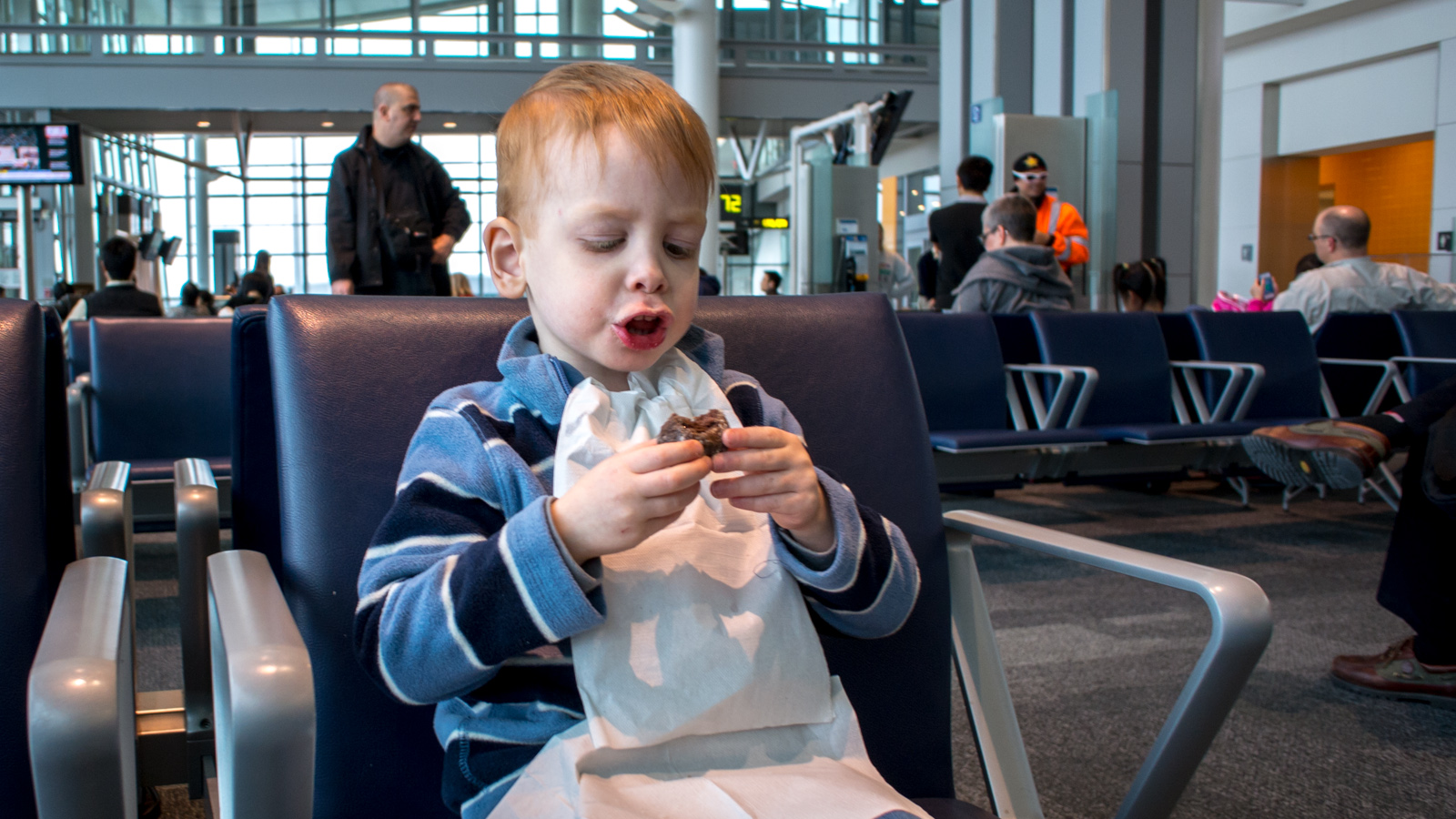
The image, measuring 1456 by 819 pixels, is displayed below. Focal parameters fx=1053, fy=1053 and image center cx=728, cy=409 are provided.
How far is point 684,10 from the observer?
10.5 meters

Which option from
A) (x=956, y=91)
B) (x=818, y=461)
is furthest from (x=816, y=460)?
(x=956, y=91)

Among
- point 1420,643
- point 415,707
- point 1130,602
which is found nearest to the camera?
point 415,707

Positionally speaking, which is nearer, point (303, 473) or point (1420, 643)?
point (303, 473)

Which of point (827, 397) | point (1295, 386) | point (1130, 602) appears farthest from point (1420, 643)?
point (1295, 386)

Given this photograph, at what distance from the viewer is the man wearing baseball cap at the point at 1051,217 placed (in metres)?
5.45

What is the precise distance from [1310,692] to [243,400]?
2.29 m

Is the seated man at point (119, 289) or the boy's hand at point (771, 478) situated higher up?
the seated man at point (119, 289)

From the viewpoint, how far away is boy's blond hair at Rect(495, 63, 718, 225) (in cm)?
89

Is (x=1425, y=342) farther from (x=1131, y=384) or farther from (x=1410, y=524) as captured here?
(x=1410, y=524)

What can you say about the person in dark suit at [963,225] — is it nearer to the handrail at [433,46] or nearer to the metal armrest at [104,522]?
the metal armrest at [104,522]

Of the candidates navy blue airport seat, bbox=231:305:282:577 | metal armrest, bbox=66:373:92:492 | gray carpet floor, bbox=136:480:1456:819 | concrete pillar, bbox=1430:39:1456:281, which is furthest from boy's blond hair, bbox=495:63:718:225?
concrete pillar, bbox=1430:39:1456:281

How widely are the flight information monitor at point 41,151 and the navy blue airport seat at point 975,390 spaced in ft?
32.4

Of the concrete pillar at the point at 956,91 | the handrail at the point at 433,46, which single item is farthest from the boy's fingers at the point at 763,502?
the handrail at the point at 433,46

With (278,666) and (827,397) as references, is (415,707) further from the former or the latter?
(827,397)
